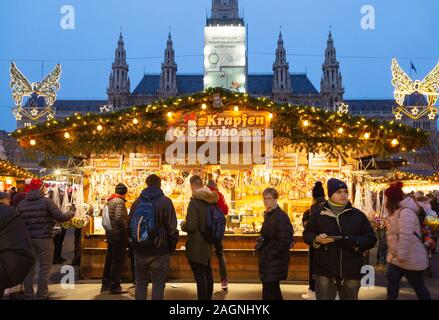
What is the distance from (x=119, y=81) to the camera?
299 ft

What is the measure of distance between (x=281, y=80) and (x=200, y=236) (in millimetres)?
85144

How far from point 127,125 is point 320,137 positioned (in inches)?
134

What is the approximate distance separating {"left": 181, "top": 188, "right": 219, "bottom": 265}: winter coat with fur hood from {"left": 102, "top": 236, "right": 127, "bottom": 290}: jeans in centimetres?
188

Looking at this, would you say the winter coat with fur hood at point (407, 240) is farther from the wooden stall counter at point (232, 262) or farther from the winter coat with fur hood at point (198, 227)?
the wooden stall counter at point (232, 262)

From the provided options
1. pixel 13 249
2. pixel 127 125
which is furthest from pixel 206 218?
pixel 127 125

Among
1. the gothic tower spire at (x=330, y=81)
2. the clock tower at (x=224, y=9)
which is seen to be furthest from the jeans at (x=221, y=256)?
the clock tower at (x=224, y=9)

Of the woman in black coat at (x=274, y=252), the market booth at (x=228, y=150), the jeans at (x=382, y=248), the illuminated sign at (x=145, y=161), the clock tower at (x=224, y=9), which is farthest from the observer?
the clock tower at (x=224, y=9)

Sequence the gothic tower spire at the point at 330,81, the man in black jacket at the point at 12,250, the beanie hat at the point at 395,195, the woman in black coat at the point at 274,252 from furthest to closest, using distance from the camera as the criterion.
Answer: the gothic tower spire at the point at 330,81, the beanie hat at the point at 395,195, the woman in black coat at the point at 274,252, the man in black jacket at the point at 12,250

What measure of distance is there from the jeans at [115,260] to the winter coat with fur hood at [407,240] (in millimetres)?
3811

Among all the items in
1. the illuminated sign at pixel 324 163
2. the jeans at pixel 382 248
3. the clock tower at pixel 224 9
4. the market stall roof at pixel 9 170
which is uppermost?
the clock tower at pixel 224 9

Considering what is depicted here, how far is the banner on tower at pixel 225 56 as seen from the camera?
185ft
